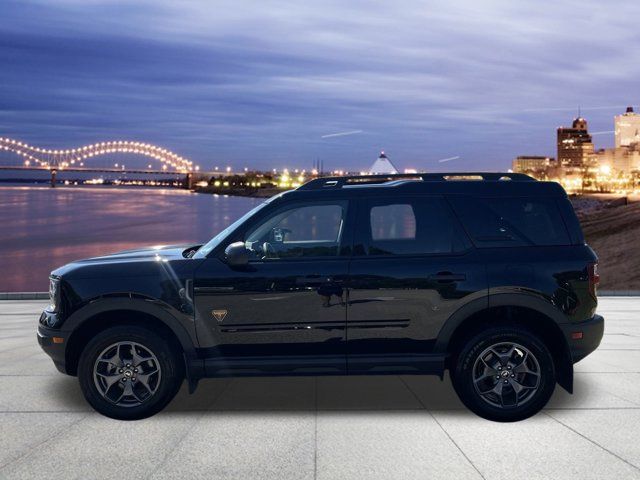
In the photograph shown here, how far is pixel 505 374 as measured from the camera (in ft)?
18.3

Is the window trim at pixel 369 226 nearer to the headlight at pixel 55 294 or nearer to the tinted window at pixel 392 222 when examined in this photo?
the tinted window at pixel 392 222

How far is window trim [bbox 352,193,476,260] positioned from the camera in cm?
561

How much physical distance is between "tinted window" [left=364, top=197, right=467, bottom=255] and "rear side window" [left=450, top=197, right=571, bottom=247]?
4.4 inches

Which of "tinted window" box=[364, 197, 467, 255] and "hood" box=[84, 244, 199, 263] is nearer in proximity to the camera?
"tinted window" box=[364, 197, 467, 255]

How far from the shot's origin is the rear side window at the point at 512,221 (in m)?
5.66

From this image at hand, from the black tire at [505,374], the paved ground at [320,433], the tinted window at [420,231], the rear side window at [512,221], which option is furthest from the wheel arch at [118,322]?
the rear side window at [512,221]

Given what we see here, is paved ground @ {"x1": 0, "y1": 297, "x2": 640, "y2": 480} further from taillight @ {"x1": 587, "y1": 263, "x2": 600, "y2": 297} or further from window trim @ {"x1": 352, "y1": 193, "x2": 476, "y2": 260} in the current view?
window trim @ {"x1": 352, "y1": 193, "x2": 476, "y2": 260}

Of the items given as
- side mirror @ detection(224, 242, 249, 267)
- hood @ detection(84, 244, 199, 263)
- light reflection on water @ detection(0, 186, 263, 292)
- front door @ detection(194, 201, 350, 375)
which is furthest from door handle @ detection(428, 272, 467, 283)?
light reflection on water @ detection(0, 186, 263, 292)

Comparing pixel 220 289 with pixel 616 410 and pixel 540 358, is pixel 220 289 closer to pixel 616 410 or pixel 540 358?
pixel 540 358

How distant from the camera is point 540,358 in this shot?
18.1 ft

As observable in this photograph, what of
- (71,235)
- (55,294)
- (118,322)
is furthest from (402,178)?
(71,235)

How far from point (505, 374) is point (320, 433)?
4.89ft

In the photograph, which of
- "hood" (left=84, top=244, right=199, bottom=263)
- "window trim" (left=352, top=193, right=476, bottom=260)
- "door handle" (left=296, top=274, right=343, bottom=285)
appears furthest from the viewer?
"hood" (left=84, top=244, right=199, bottom=263)

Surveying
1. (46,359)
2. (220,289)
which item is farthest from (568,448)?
(46,359)
